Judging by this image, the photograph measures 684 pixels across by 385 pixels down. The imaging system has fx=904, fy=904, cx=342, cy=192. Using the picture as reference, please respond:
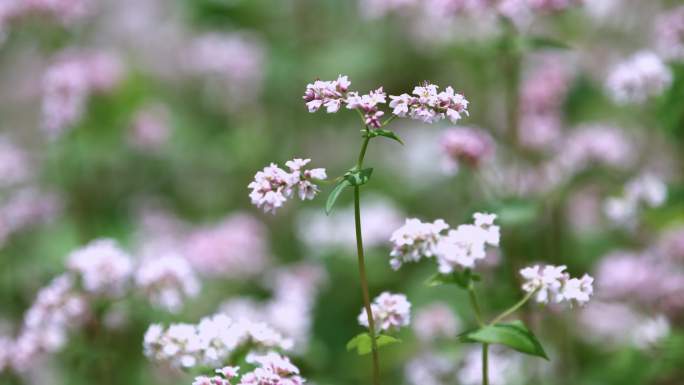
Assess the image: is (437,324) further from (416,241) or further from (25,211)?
(25,211)

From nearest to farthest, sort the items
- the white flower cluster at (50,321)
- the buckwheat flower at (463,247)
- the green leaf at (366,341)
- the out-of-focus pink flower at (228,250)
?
the buckwheat flower at (463,247) → the green leaf at (366,341) → the white flower cluster at (50,321) → the out-of-focus pink flower at (228,250)

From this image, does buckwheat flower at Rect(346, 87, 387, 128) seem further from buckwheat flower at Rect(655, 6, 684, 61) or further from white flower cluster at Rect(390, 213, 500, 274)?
buckwheat flower at Rect(655, 6, 684, 61)

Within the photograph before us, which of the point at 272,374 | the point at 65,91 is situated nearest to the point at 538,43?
the point at 272,374

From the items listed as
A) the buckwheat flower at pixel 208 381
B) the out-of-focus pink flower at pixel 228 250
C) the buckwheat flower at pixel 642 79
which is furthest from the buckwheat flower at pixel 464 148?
the out-of-focus pink flower at pixel 228 250

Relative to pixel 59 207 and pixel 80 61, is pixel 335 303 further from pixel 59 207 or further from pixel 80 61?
pixel 80 61

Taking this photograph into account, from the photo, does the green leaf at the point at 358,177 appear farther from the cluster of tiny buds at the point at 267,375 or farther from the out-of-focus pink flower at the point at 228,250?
the out-of-focus pink flower at the point at 228,250

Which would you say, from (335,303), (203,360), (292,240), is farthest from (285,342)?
(292,240)
